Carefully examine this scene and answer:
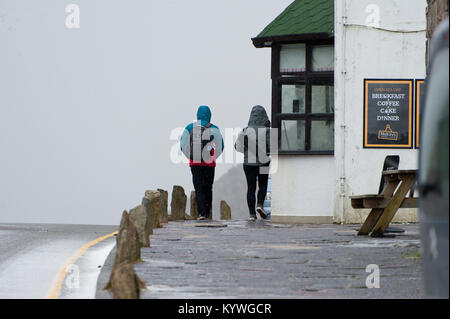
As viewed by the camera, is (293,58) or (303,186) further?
(293,58)

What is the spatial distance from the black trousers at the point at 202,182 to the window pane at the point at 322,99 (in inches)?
104

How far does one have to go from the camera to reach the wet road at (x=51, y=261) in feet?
27.9

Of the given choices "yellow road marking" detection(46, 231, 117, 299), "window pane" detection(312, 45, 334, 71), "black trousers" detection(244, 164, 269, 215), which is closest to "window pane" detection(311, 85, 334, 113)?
"window pane" detection(312, 45, 334, 71)

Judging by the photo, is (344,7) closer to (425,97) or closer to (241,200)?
(425,97)

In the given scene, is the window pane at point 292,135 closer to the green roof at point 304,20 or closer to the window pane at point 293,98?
the window pane at point 293,98

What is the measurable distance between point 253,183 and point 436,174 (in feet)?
44.5

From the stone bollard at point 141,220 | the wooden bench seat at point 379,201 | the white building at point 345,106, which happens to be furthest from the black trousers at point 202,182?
the stone bollard at point 141,220

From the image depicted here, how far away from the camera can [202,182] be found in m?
17.8

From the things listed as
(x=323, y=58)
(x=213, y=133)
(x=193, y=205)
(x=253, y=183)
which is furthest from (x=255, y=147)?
(x=193, y=205)

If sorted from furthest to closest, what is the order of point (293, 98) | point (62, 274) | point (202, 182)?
point (293, 98)
point (202, 182)
point (62, 274)

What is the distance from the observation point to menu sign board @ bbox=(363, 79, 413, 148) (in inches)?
707

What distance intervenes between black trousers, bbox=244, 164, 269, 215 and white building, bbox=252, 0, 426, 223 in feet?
1.68

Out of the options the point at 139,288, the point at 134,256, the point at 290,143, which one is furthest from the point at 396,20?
the point at 139,288

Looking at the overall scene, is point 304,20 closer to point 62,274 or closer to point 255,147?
point 255,147
